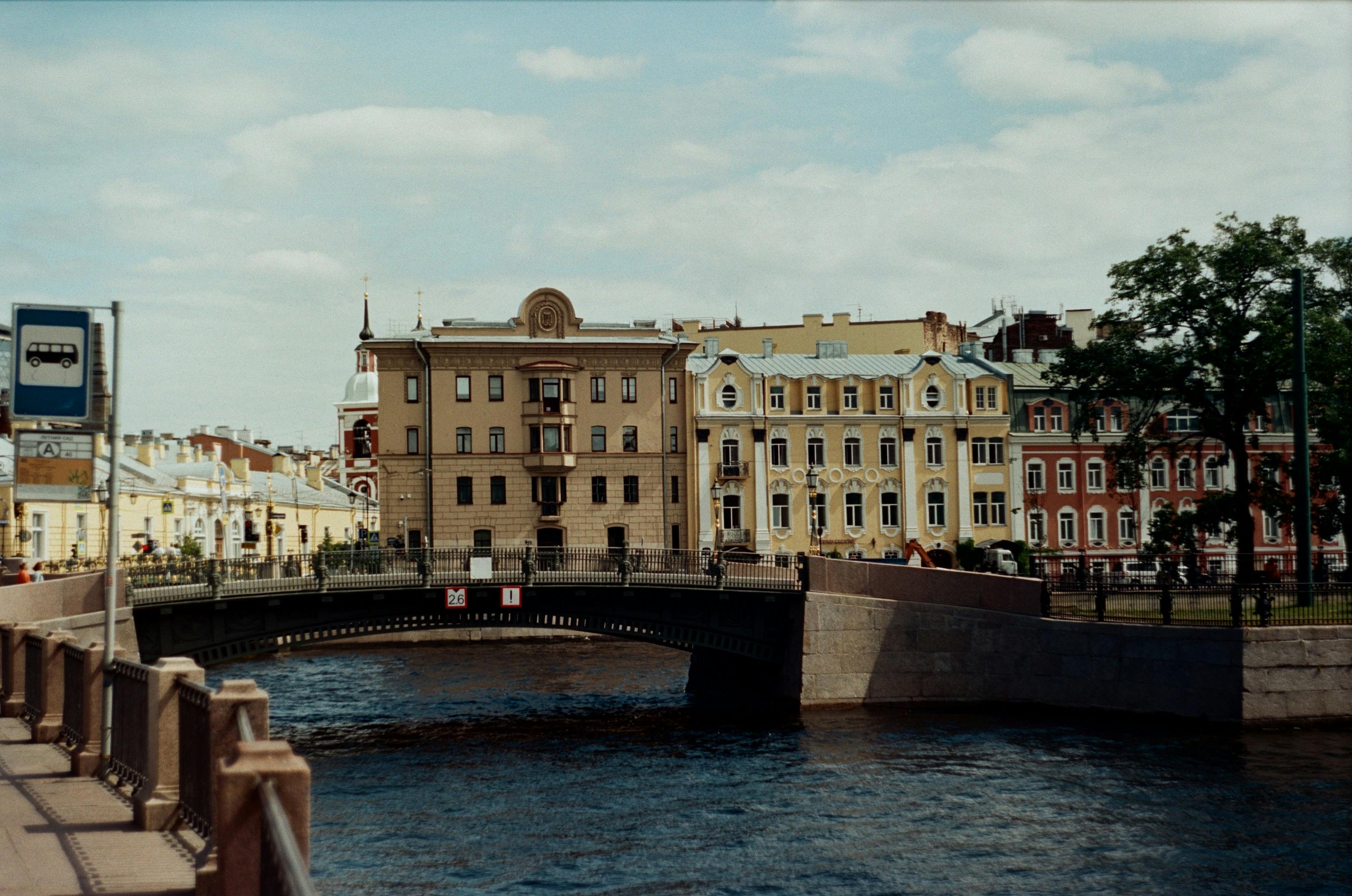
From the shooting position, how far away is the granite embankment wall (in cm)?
3006

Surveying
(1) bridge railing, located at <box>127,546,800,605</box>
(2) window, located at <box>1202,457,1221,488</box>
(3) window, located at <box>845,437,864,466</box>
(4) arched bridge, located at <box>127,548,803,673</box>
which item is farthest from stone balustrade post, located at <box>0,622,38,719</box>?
(2) window, located at <box>1202,457,1221,488</box>

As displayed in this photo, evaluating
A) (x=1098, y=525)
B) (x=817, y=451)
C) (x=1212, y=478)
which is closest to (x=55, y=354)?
(x=817, y=451)

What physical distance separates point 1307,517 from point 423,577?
21.3 metres

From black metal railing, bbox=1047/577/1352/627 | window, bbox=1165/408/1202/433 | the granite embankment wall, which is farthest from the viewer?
window, bbox=1165/408/1202/433

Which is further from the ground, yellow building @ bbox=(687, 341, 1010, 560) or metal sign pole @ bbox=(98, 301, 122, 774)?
yellow building @ bbox=(687, 341, 1010, 560)

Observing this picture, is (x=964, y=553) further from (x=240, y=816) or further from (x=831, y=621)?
(x=240, y=816)

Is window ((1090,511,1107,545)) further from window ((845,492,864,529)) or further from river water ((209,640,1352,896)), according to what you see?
river water ((209,640,1352,896))

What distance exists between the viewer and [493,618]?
35.7 meters

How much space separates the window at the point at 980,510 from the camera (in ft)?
224

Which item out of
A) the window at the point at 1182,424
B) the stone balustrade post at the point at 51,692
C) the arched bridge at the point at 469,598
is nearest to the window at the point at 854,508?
the window at the point at 1182,424

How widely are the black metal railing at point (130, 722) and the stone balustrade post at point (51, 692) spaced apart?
324 centimetres

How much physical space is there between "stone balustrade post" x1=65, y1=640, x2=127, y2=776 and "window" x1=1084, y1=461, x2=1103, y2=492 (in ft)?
203

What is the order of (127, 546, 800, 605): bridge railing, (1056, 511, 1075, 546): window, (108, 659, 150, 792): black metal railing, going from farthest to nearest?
(1056, 511, 1075, 546): window, (127, 546, 800, 605): bridge railing, (108, 659, 150, 792): black metal railing

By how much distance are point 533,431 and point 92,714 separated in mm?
50671
